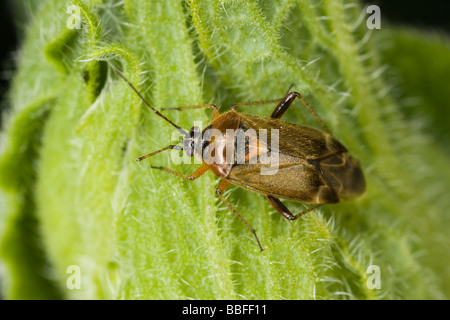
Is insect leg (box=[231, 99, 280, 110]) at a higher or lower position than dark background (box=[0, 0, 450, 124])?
lower

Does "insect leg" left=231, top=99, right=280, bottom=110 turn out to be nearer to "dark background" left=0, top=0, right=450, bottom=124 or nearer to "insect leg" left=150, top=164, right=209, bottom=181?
"insect leg" left=150, top=164, right=209, bottom=181

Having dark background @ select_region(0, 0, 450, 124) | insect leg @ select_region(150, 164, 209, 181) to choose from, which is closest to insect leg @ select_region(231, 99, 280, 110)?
insect leg @ select_region(150, 164, 209, 181)

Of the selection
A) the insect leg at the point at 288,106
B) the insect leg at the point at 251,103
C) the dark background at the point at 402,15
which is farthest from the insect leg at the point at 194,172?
the dark background at the point at 402,15

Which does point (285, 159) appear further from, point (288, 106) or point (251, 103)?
point (251, 103)

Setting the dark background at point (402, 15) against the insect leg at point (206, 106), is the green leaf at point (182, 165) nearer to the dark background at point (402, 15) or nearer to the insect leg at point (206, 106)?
the insect leg at point (206, 106)

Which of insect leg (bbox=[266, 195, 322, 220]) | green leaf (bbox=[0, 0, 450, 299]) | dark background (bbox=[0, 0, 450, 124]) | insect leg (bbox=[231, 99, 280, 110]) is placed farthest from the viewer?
dark background (bbox=[0, 0, 450, 124])

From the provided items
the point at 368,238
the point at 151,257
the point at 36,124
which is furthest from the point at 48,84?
the point at 368,238

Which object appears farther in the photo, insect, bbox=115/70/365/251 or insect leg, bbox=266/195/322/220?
insect, bbox=115/70/365/251
